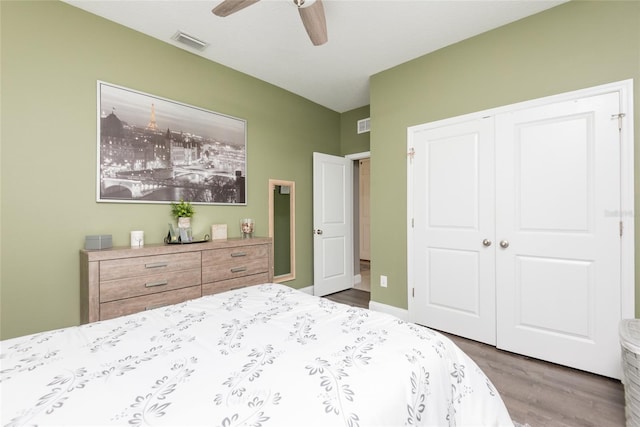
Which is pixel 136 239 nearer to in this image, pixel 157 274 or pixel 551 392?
pixel 157 274

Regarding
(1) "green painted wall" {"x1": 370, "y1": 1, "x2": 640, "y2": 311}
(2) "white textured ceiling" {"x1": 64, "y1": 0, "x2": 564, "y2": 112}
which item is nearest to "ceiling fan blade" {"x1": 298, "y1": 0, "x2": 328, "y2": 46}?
(2) "white textured ceiling" {"x1": 64, "y1": 0, "x2": 564, "y2": 112}

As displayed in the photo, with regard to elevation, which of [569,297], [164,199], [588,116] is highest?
[588,116]

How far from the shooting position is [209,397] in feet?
2.53

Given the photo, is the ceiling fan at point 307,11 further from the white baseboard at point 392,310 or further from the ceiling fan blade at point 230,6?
the white baseboard at point 392,310

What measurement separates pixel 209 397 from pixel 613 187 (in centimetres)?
285

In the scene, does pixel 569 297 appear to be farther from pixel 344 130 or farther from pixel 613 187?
pixel 344 130

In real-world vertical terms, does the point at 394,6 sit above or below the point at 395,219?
above

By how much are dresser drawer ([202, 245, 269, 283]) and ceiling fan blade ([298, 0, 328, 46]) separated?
78.8 inches

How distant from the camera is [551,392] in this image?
1896 mm

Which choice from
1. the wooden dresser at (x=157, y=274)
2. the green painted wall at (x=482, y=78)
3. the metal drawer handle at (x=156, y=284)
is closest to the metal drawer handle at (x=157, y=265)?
the wooden dresser at (x=157, y=274)

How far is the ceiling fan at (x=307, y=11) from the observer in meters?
1.80

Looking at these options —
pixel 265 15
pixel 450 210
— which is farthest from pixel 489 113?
pixel 265 15

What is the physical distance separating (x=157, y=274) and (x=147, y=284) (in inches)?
3.9

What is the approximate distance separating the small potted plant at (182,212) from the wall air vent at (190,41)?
1.54 metres
